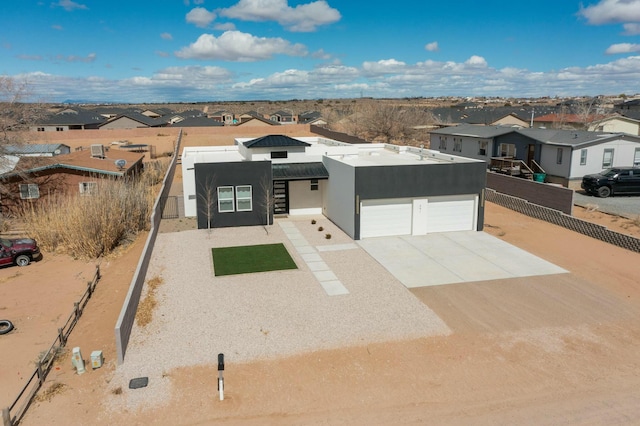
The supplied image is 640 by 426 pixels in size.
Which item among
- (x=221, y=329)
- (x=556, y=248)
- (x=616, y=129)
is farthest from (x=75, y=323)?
(x=616, y=129)

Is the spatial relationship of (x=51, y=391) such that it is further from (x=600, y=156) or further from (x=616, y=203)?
(x=600, y=156)

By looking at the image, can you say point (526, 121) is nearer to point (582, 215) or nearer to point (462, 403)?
point (582, 215)

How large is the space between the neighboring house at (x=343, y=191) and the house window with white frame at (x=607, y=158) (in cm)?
1390

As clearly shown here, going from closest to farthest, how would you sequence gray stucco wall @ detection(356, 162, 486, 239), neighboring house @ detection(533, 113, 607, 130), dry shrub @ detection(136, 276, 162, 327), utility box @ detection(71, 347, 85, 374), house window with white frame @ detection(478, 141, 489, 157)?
utility box @ detection(71, 347, 85, 374), dry shrub @ detection(136, 276, 162, 327), gray stucco wall @ detection(356, 162, 486, 239), house window with white frame @ detection(478, 141, 489, 157), neighboring house @ detection(533, 113, 607, 130)

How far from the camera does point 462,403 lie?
34.0 feet

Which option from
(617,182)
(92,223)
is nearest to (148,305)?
(92,223)

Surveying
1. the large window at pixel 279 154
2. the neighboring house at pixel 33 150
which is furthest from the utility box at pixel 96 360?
the neighboring house at pixel 33 150

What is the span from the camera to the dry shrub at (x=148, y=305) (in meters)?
14.2

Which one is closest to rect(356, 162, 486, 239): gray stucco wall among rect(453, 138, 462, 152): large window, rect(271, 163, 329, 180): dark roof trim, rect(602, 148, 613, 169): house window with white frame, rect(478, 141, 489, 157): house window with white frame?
rect(271, 163, 329, 180): dark roof trim

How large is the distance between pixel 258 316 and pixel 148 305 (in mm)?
3784

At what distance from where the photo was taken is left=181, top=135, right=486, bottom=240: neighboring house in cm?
2241

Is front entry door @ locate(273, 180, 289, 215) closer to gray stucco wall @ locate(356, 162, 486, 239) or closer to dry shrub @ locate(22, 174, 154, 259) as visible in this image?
gray stucco wall @ locate(356, 162, 486, 239)

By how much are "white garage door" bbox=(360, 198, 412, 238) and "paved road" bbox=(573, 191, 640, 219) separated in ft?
37.5

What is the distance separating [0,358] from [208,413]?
277 inches
